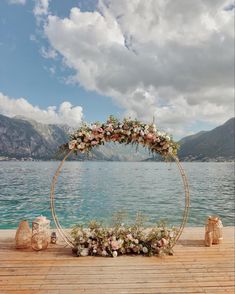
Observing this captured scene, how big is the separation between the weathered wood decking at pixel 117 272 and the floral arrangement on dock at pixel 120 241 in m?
0.28

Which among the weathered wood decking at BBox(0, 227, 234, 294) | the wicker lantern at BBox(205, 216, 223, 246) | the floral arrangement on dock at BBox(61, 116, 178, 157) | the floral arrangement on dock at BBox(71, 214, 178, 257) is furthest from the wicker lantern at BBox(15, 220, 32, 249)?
the wicker lantern at BBox(205, 216, 223, 246)

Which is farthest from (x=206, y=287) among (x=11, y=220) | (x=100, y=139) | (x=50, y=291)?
(x=11, y=220)

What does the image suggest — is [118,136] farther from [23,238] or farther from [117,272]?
[23,238]

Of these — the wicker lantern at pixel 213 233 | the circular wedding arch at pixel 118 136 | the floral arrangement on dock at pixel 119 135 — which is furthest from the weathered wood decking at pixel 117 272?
the floral arrangement on dock at pixel 119 135

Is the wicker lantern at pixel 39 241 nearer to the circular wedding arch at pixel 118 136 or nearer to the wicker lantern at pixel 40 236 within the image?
the wicker lantern at pixel 40 236

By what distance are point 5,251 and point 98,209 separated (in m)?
20.1

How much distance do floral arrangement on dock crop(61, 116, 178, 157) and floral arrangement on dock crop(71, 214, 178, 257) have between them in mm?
2166

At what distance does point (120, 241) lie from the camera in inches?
330

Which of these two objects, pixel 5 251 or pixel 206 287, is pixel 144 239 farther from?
pixel 5 251

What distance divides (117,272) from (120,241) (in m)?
1.35

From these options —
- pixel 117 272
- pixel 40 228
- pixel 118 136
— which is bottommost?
pixel 117 272

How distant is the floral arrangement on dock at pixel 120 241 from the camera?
27.3ft

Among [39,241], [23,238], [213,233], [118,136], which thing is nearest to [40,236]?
[39,241]

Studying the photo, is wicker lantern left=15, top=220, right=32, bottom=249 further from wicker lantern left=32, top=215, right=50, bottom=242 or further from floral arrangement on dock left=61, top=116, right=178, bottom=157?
floral arrangement on dock left=61, top=116, right=178, bottom=157
